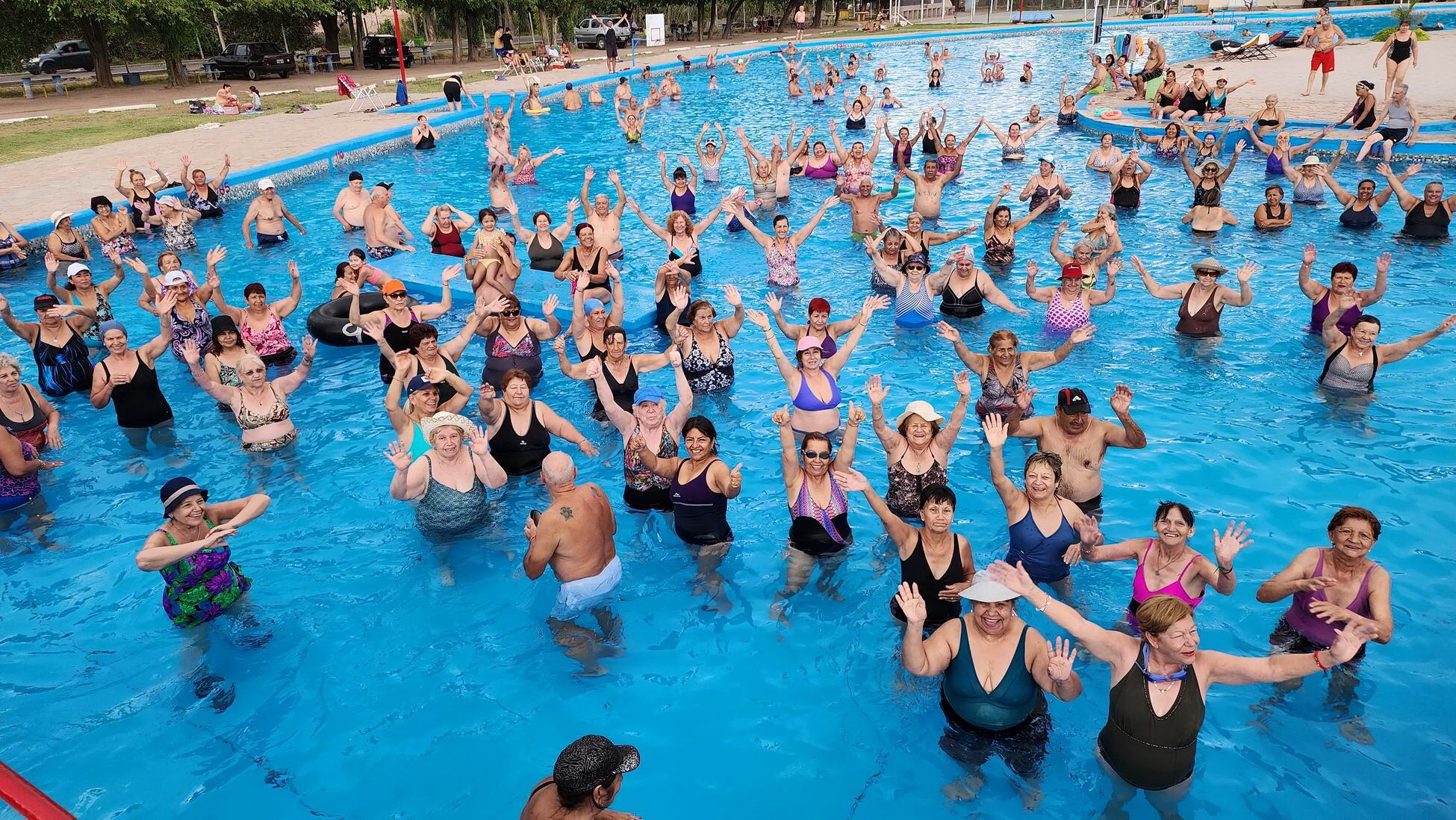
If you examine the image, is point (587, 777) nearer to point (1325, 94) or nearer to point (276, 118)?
point (1325, 94)

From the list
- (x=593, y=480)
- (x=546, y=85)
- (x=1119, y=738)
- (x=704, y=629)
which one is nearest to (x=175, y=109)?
(x=546, y=85)

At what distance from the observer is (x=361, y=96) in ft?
93.1

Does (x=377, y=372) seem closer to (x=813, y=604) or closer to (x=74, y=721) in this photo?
(x=74, y=721)

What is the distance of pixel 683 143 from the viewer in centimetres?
2475

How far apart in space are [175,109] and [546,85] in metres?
12.4

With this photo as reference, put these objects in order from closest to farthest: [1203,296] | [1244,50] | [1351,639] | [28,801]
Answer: [28,801], [1351,639], [1203,296], [1244,50]

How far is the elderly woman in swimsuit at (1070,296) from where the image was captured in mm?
10305

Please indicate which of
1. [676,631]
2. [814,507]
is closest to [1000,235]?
[814,507]

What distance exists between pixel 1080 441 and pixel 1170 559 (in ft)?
4.78

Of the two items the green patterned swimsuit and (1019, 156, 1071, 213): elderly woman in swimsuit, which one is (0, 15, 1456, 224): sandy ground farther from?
the green patterned swimsuit

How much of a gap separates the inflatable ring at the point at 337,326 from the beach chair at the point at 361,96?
61.2ft

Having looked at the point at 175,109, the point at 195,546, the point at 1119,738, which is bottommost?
the point at 1119,738

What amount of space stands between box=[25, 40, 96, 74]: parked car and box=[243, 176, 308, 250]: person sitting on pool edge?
28502 mm

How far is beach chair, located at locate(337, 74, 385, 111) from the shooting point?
28.0 metres
